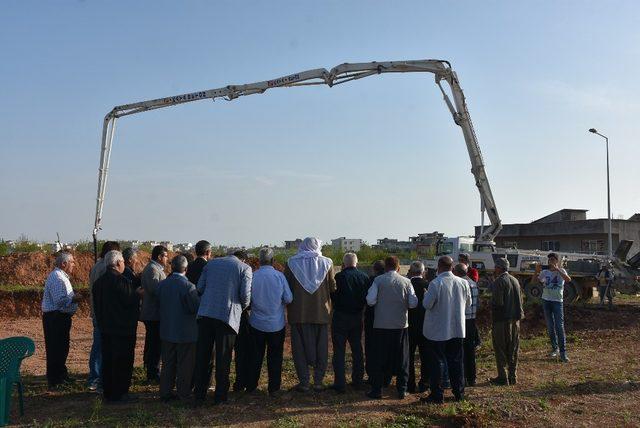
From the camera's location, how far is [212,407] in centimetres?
677

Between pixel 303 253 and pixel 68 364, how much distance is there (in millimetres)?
5214

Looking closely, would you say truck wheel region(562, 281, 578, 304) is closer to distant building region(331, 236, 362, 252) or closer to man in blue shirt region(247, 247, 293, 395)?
man in blue shirt region(247, 247, 293, 395)

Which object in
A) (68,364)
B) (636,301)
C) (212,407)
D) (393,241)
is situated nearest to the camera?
(212,407)

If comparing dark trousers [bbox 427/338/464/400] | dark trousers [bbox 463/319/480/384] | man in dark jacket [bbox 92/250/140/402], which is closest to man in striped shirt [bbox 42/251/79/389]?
man in dark jacket [bbox 92/250/140/402]

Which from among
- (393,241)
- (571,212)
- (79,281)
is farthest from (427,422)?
(571,212)

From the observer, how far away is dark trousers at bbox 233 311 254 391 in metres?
7.52

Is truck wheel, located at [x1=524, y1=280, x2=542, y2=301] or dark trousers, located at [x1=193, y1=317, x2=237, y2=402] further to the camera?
truck wheel, located at [x1=524, y1=280, x2=542, y2=301]

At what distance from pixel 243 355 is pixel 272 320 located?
741 mm

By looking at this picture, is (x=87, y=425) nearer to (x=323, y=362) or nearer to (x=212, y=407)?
(x=212, y=407)

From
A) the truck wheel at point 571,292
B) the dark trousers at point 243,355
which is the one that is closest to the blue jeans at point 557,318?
the dark trousers at point 243,355

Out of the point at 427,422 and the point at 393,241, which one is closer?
the point at 427,422

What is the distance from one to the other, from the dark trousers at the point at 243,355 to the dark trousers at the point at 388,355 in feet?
5.11

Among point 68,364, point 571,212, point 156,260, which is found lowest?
point 68,364

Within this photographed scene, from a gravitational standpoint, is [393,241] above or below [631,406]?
above
